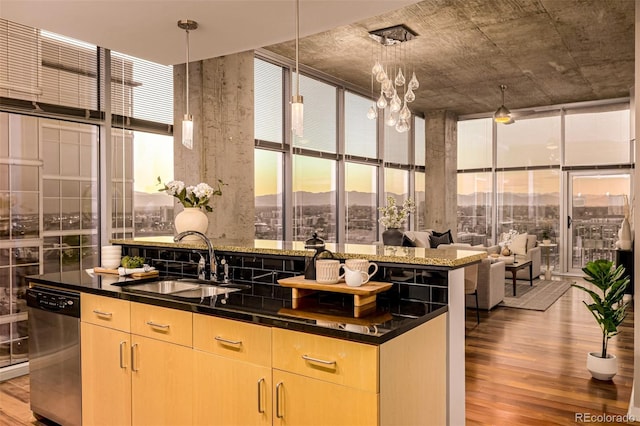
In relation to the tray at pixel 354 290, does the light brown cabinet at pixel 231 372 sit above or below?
below

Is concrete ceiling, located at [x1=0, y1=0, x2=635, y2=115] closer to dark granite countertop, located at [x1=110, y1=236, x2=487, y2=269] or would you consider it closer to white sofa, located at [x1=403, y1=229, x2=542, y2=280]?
dark granite countertop, located at [x1=110, y1=236, x2=487, y2=269]

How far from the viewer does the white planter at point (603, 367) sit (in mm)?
3709

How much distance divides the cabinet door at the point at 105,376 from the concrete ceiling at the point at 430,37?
2066 millimetres

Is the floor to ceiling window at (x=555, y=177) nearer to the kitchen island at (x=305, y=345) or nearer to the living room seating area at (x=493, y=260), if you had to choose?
the living room seating area at (x=493, y=260)

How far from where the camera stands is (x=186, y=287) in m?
3.13

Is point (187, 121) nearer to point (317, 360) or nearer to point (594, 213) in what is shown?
point (317, 360)

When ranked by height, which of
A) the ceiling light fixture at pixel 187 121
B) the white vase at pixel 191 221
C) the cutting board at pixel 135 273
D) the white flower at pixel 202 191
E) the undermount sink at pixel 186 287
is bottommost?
the undermount sink at pixel 186 287

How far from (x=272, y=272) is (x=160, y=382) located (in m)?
0.85

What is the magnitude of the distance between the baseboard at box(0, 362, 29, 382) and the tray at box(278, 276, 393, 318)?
2944mm

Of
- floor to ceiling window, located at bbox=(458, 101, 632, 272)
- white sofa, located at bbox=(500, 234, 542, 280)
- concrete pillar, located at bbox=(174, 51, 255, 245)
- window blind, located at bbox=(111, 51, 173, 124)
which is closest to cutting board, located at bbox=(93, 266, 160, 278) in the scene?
concrete pillar, located at bbox=(174, 51, 255, 245)

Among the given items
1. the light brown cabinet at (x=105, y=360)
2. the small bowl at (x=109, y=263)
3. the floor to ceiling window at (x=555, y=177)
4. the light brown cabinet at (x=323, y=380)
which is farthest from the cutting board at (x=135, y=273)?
the floor to ceiling window at (x=555, y=177)

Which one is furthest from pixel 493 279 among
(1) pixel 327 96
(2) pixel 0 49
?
(2) pixel 0 49

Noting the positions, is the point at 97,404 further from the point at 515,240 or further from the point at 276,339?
the point at 515,240

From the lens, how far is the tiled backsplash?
2352 mm
